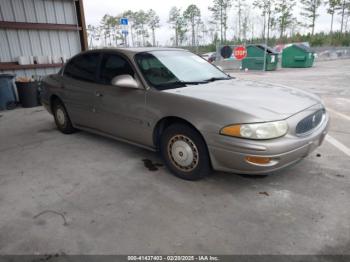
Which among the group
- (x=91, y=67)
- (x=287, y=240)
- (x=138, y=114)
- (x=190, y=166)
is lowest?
(x=287, y=240)

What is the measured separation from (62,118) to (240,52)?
14.8 meters

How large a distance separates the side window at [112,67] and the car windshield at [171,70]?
178 mm

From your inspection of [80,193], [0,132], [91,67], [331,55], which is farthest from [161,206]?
[331,55]

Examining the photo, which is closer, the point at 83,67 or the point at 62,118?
the point at 83,67


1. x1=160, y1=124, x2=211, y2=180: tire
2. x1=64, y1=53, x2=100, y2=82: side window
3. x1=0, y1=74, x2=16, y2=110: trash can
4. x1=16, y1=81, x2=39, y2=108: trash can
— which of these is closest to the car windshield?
x1=160, y1=124, x2=211, y2=180: tire

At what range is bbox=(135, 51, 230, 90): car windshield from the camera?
3341mm

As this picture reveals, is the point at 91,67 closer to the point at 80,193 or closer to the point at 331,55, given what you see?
the point at 80,193

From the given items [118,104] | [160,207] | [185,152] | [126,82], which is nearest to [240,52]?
[118,104]

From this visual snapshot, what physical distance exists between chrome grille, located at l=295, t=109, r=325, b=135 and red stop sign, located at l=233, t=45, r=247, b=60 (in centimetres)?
1534

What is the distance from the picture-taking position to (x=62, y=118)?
496 cm

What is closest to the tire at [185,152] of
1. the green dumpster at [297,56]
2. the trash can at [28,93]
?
the trash can at [28,93]

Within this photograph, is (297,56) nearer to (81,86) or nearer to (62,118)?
(62,118)

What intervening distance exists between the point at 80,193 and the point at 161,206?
0.93 metres

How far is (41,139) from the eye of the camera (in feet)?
15.9
